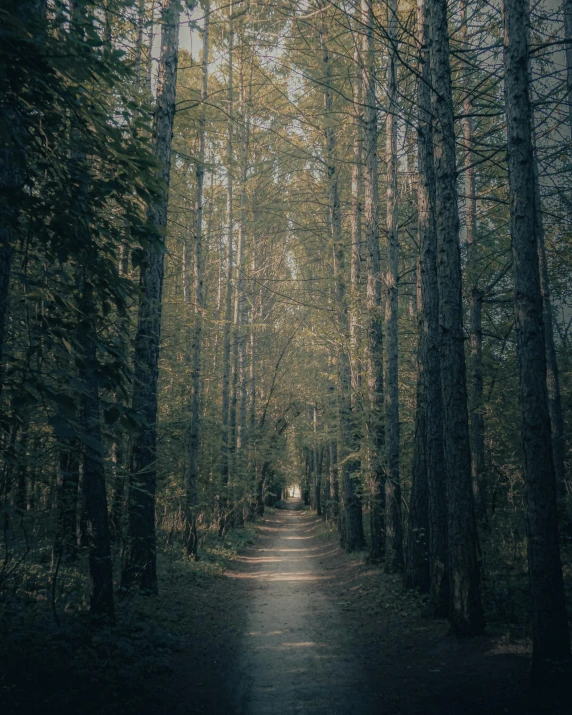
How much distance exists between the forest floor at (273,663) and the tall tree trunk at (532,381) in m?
0.79

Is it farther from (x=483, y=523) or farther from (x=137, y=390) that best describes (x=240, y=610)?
(x=483, y=523)

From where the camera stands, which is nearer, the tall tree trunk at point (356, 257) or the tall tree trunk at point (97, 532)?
the tall tree trunk at point (97, 532)

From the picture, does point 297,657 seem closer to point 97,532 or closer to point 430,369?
point 97,532

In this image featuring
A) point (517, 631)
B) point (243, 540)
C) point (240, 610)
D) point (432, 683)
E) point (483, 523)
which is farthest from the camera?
point (243, 540)

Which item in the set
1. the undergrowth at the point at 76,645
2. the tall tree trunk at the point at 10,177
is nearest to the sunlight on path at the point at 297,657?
the undergrowth at the point at 76,645

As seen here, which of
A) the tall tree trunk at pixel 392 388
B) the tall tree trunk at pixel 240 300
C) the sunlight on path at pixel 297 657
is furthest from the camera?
the tall tree trunk at pixel 240 300

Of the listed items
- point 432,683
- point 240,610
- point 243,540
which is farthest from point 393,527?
point 243,540

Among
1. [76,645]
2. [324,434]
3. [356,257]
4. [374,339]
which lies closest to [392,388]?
[374,339]

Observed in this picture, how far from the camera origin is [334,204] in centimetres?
1522

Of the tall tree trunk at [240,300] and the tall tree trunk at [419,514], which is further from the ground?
the tall tree trunk at [240,300]

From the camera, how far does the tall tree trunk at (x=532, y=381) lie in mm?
4703

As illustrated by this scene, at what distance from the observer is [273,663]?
6.14 metres

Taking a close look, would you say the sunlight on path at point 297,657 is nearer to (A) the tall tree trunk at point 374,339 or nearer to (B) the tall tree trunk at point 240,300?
(A) the tall tree trunk at point 374,339

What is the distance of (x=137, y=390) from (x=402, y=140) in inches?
379
